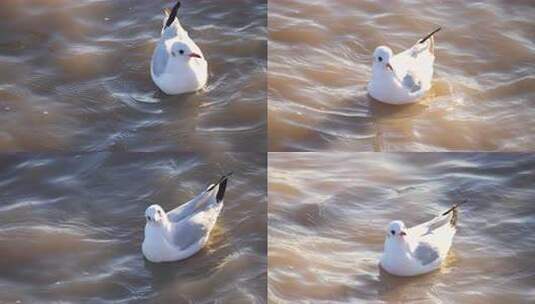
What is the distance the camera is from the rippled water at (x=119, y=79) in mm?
8070

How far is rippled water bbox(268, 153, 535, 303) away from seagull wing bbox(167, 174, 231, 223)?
0.44 meters

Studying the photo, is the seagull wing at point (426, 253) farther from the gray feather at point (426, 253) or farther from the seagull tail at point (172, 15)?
the seagull tail at point (172, 15)

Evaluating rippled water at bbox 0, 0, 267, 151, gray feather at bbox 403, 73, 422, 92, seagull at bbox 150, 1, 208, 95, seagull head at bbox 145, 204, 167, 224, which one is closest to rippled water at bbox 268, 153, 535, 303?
gray feather at bbox 403, 73, 422, 92

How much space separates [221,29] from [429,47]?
1814 mm

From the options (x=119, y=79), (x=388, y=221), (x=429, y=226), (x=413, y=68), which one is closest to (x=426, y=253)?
(x=429, y=226)

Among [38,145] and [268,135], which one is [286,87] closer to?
[268,135]

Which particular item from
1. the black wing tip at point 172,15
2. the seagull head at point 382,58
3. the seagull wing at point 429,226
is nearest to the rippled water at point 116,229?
the seagull wing at point 429,226

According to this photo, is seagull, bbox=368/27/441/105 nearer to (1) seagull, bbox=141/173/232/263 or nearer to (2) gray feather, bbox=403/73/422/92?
(2) gray feather, bbox=403/73/422/92

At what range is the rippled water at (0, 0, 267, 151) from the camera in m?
8.07

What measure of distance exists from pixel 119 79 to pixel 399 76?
220 centimetres

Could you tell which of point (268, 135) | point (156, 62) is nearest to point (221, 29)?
point (156, 62)

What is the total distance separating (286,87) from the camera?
337 inches

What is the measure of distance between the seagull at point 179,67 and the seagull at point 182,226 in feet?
4.18

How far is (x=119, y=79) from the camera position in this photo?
8656 millimetres
